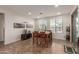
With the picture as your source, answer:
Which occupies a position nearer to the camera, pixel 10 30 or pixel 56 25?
pixel 56 25

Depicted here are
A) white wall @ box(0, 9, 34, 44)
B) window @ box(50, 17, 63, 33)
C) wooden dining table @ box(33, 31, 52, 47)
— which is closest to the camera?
window @ box(50, 17, 63, 33)

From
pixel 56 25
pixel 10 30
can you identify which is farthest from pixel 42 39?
pixel 10 30

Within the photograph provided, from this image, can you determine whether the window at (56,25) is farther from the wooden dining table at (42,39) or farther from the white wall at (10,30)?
the white wall at (10,30)

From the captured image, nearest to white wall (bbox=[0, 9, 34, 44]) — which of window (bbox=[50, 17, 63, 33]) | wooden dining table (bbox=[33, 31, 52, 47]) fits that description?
wooden dining table (bbox=[33, 31, 52, 47])

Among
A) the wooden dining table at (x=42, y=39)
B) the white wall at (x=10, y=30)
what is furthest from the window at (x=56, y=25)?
the white wall at (x=10, y=30)

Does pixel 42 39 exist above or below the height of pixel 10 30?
below

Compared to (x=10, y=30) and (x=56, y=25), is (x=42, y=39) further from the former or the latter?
(x=10, y=30)

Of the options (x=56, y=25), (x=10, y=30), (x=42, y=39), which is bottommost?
(x=42, y=39)

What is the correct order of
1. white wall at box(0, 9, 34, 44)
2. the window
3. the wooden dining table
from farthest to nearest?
1. the wooden dining table
2. white wall at box(0, 9, 34, 44)
3. the window

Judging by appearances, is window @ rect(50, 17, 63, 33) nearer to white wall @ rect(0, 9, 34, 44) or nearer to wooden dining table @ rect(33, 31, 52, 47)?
wooden dining table @ rect(33, 31, 52, 47)
